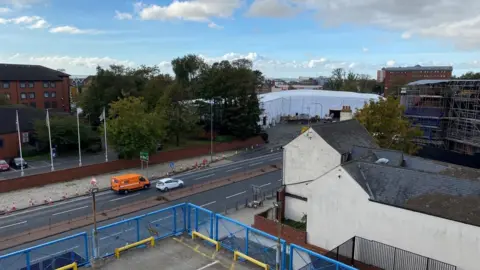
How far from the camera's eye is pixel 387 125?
37.2 meters

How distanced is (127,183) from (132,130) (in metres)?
8.28

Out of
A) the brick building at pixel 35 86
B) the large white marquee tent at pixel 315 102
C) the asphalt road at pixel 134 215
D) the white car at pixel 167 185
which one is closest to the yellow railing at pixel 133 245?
the asphalt road at pixel 134 215

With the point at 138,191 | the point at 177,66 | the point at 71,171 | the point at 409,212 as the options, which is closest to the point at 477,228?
the point at 409,212

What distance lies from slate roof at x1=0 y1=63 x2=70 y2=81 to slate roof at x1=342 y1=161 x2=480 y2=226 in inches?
2721

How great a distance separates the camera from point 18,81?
68.6m

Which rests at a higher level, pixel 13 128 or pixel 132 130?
pixel 132 130

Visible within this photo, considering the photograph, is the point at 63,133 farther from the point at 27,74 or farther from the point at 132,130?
the point at 27,74

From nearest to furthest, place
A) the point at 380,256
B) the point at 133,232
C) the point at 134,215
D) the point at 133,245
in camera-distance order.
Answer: the point at 133,245, the point at 380,256, the point at 133,232, the point at 134,215

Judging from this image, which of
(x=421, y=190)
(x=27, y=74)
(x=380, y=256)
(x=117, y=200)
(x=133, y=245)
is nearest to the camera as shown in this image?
(x=133, y=245)

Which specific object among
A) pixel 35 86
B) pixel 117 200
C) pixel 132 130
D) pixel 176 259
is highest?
pixel 35 86

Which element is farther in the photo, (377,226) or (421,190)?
(377,226)

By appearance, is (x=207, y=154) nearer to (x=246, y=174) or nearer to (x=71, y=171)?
(x=246, y=174)

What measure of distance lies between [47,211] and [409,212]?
26.4m

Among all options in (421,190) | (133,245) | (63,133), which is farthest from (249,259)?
(63,133)
